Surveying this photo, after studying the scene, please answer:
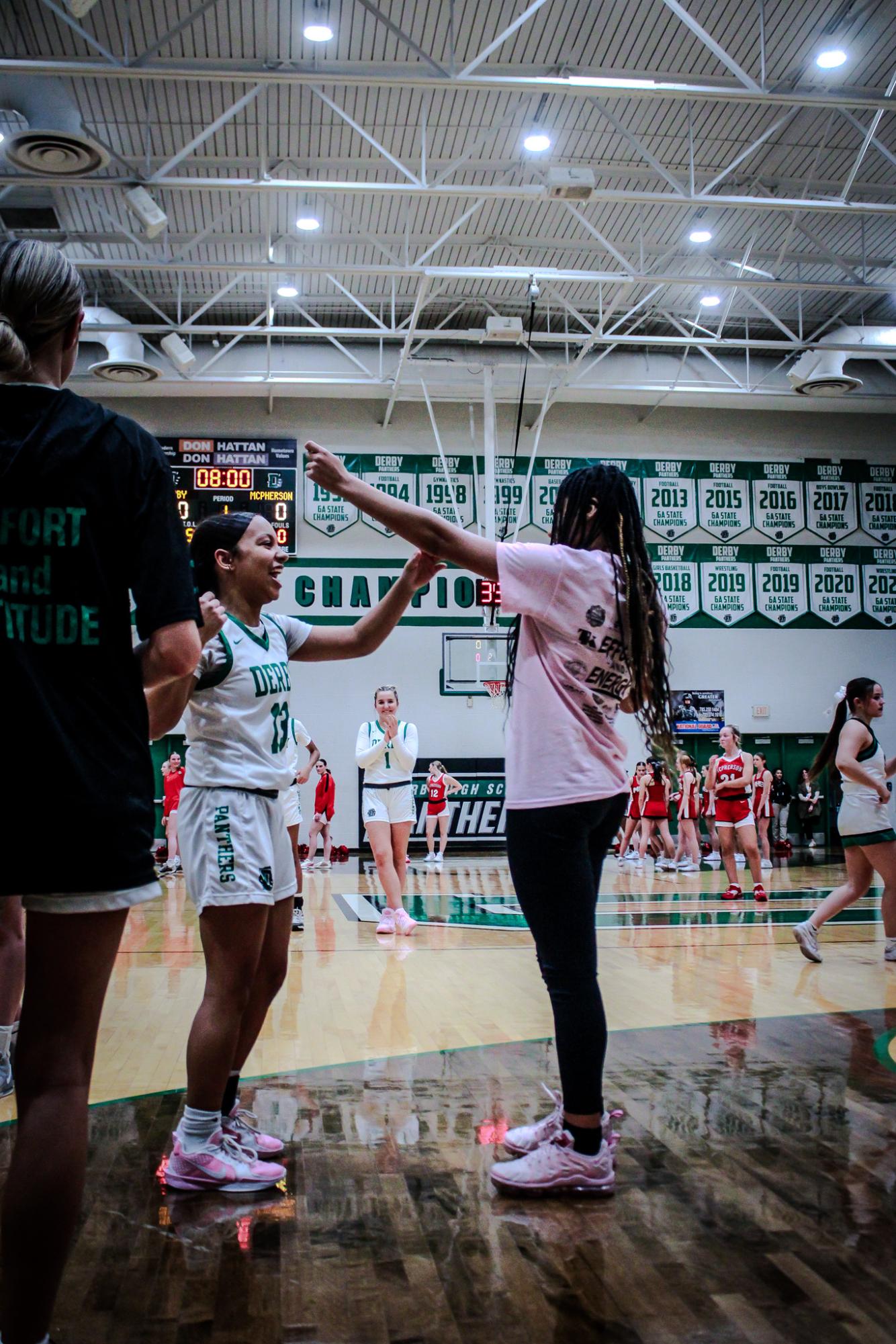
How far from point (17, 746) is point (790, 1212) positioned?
6.23ft

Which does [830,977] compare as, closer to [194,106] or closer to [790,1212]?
[790,1212]

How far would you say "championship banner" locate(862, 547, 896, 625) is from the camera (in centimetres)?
1881

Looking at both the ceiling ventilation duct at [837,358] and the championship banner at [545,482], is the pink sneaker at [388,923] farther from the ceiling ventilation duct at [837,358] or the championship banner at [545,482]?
the ceiling ventilation duct at [837,358]

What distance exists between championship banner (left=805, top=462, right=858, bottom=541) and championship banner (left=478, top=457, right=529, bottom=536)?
204 inches

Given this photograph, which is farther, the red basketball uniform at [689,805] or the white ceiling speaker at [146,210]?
the red basketball uniform at [689,805]

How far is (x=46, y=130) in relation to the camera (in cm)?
947

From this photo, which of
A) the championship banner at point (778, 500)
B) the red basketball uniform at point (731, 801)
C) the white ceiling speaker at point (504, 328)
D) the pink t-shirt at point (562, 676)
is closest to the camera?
the pink t-shirt at point (562, 676)

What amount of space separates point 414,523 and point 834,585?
58.0 ft

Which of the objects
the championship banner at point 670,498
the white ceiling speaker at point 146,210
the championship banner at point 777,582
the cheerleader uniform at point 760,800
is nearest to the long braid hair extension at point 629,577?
the white ceiling speaker at point 146,210

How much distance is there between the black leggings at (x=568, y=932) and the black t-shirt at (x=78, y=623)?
3.73ft

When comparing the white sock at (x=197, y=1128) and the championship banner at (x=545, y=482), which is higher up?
the championship banner at (x=545, y=482)

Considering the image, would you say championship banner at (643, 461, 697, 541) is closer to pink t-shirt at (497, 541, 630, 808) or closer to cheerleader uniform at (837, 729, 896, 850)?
cheerleader uniform at (837, 729, 896, 850)

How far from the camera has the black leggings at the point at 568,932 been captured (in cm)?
252

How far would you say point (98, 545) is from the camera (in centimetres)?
162
